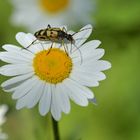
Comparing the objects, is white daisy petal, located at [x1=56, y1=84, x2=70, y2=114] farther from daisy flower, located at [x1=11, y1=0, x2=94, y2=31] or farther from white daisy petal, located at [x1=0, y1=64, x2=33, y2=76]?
daisy flower, located at [x1=11, y1=0, x2=94, y2=31]

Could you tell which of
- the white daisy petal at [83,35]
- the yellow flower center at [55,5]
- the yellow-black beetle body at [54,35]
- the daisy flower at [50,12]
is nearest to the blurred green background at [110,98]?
the daisy flower at [50,12]

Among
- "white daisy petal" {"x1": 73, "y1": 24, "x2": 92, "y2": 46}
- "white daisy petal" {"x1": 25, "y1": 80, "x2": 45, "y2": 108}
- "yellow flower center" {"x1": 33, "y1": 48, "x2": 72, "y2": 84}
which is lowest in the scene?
"white daisy petal" {"x1": 25, "y1": 80, "x2": 45, "y2": 108}

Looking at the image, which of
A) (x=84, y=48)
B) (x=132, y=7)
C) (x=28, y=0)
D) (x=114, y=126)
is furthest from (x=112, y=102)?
(x=84, y=48)

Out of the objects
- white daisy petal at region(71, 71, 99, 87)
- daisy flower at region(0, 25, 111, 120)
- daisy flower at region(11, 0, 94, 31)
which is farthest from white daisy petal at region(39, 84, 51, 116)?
daisy flower at region(11, 0, 94, 31)

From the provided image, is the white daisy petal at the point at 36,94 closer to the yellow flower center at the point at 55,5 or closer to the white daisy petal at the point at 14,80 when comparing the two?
the white daisy petal at the point at 14,80

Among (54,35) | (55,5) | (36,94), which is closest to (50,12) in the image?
(55,5)

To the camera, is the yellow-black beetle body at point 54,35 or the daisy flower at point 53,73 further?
the yellow-black beetle body at point 54,35
